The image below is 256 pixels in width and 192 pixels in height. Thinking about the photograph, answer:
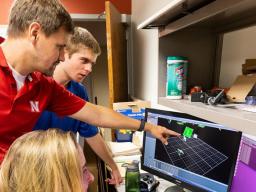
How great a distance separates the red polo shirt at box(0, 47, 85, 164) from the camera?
930mm

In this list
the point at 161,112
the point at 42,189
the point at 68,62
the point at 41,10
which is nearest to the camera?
the point at 42,189

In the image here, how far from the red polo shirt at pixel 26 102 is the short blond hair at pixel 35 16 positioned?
137 mm

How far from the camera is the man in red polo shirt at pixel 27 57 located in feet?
2.92

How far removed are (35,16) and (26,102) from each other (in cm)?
38

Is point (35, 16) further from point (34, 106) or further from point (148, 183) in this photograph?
point (148, 183)

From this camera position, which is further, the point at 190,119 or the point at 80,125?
the point at 80,125

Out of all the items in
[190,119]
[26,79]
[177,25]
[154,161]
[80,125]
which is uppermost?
[177,25]

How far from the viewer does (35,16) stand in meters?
0.88

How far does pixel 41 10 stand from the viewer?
2.93 feet

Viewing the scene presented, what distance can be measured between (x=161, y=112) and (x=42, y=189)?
653 mm

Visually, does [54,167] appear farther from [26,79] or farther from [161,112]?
[161,112]

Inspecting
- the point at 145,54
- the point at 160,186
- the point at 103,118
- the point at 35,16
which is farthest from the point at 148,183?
the point at 145,54

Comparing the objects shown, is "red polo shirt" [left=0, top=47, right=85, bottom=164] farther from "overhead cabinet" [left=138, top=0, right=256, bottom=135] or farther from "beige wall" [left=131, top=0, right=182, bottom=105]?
"beige wall" [left=131, top=0, right=182, bottom=105]

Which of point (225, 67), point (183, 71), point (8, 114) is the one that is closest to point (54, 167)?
point (8, 114)
